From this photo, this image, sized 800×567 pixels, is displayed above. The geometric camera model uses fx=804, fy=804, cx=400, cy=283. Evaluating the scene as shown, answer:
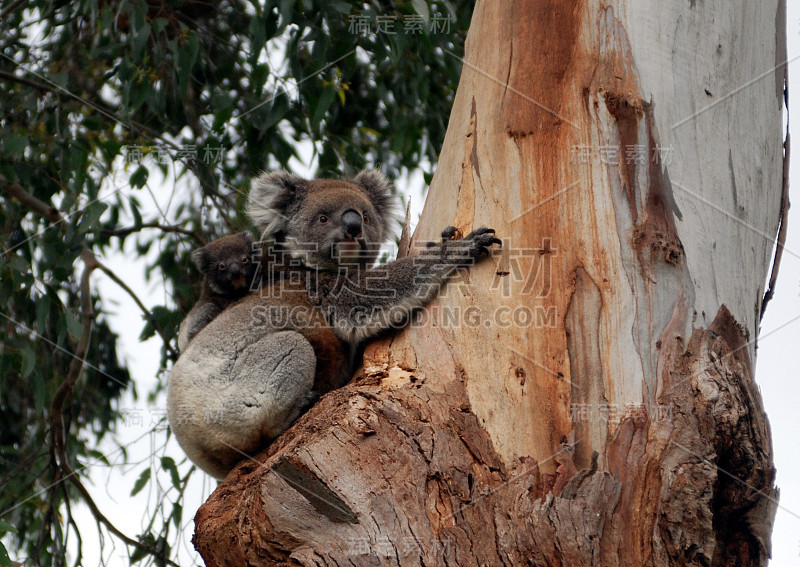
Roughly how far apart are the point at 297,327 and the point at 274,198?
0.90 metres

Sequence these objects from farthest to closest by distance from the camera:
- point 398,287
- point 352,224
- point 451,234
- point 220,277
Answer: point 220,277, point 352,224, point 398,287, point 451,234

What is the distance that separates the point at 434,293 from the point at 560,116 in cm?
77

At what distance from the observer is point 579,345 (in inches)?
96.6

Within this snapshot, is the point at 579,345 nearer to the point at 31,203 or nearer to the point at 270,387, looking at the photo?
the point at 270,387

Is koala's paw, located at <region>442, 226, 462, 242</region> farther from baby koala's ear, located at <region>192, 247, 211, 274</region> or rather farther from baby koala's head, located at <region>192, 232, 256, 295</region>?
baby koala's ear, located at <region>192, 247, 211, 274</region>

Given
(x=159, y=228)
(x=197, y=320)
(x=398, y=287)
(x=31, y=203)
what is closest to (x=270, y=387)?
(x=398, y=287)

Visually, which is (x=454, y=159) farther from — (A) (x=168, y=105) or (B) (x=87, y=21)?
(B) (x=87, y=21)

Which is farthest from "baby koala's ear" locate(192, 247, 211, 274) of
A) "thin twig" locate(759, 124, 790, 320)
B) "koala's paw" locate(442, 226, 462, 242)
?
"thin twig" locate(759, 124, 790, 320)

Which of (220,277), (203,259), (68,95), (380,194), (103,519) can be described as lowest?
(103,519)

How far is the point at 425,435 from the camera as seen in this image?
94.9 inches

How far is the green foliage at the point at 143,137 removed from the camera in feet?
15.1

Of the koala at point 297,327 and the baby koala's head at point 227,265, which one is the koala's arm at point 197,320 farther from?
the koala at point 297,327

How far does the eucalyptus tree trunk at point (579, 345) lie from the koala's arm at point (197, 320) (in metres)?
1.08

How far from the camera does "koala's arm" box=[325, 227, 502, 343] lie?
2.81m
